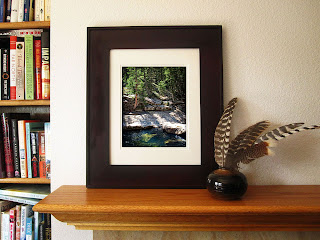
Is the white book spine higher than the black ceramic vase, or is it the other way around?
the white book spine

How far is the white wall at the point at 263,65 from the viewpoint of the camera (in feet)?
3.30

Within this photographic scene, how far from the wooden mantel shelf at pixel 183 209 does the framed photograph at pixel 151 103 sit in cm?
10

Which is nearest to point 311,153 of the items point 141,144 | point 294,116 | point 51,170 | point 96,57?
point 294,116

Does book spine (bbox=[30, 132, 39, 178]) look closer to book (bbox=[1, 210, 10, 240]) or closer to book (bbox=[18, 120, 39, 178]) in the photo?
book (bbox=[18, 120, 39, 178])

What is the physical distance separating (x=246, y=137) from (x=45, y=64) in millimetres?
950

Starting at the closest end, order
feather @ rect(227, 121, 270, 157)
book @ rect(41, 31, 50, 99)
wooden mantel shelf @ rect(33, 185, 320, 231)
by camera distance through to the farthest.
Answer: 1. wooden mantel shelf @ rect(33, 185, 320, 231)
2. feather @ rect(227, 121, 270, 157)
3. book @ rect(41, 31, 50, 99)

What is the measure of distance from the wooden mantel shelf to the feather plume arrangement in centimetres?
14

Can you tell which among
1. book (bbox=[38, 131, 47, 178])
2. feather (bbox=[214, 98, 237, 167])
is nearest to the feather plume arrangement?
feather (bbox=[214, 98, 237, 167])

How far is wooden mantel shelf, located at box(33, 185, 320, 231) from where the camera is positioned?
0.77m

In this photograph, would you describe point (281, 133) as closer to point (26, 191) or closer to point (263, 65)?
point (263, 65)

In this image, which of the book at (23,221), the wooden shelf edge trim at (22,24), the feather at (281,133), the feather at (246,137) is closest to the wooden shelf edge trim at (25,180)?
the book at (23,221)

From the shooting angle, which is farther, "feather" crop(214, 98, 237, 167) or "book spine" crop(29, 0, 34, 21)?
"book spine" crop(29, 0, 34, 21)

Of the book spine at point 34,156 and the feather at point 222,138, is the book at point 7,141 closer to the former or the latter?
the book spine at point 34,156

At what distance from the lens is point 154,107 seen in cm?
100
